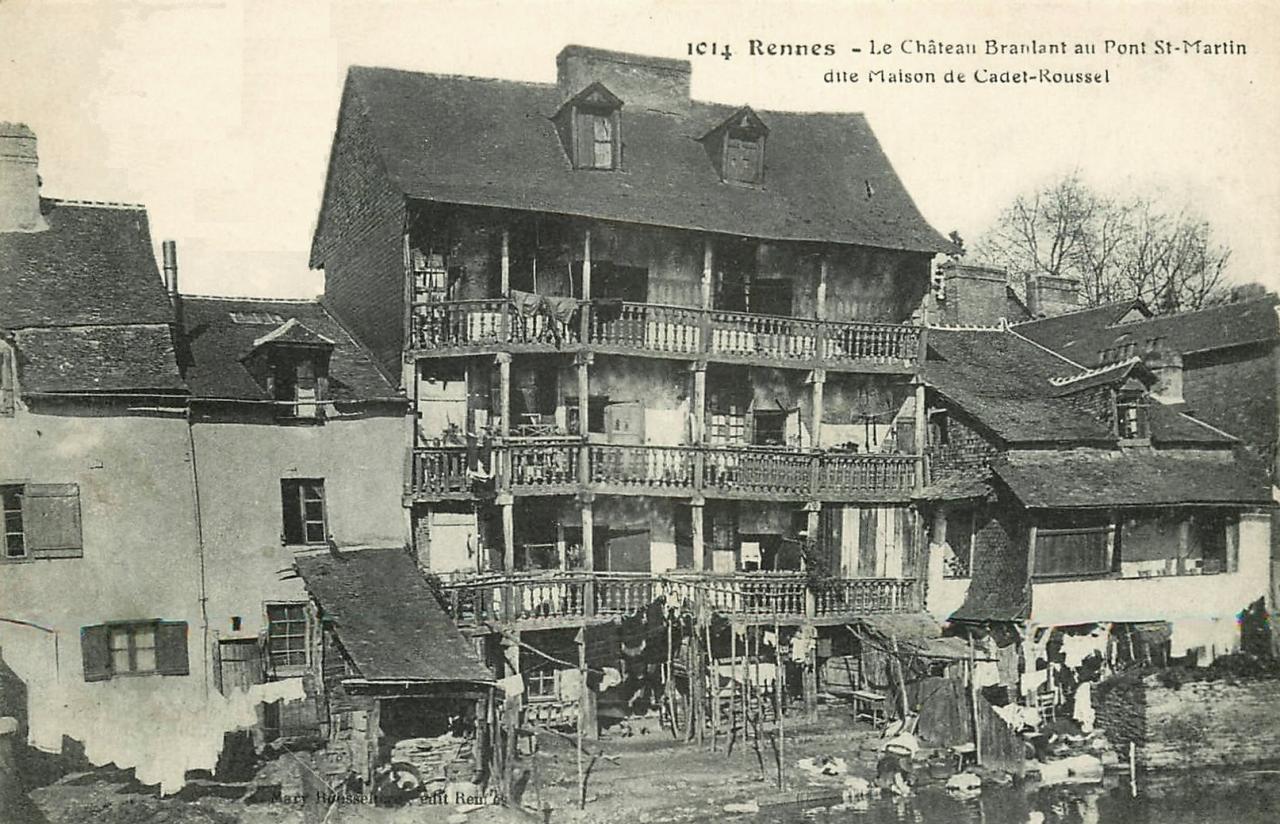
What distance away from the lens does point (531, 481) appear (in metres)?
20.5

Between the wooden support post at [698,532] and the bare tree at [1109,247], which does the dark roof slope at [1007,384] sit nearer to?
the bare tree at [1109,247]

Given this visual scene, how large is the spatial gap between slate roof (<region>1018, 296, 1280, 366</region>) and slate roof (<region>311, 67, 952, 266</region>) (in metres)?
5.57

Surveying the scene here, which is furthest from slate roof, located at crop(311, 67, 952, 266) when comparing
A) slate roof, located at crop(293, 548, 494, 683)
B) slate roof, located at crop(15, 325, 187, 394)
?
slate roof, located at crop(293, 548, 494, 683)

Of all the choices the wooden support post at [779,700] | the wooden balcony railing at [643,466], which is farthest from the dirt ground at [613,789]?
the wooden balcony railing at [643,466]

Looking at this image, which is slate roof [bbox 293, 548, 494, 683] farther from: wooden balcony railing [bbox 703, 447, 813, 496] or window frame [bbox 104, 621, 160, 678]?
wooden balcony railing [bbox 703, 447, 813, 496]

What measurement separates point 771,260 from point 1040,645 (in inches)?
351

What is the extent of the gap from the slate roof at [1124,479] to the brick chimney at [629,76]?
9.94m

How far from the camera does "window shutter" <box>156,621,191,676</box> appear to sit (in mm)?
17594

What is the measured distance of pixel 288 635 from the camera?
19.2 meters

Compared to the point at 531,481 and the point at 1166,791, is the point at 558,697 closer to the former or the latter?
the point at 531,481

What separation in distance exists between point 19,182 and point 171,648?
24.6 ft

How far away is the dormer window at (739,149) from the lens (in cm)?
2303

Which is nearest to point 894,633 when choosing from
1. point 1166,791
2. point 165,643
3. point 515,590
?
point 1166,791

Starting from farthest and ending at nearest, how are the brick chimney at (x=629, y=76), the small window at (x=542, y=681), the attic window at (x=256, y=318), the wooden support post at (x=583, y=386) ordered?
the brick chimney at (x=629, y=76) → the small window at (x=542, y=681) → the wooden support post at (x=583, y=386) → the attic window at (x=256, y=318)
